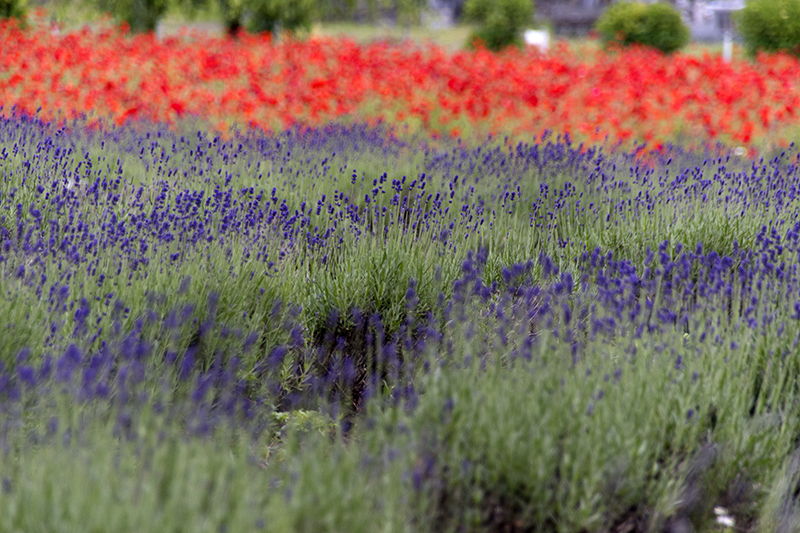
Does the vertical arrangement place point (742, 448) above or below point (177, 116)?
below

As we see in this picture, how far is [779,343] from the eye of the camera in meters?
2.63

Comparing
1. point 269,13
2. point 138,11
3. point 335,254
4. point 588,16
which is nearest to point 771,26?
point 269,13

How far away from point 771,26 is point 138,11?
12.1 metres

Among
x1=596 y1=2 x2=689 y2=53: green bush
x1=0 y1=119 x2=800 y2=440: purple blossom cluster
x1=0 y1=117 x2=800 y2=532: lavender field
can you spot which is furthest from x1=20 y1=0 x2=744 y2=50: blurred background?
x1=0 y1=117 x2=800 y2=532: lavender field

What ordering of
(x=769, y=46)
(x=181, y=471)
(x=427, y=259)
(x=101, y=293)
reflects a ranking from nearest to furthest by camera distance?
(x=181, y=471)
(x=101, y=293)
(x=427, y=259)
(x=769, y=46)

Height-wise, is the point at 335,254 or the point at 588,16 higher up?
the point at 588,16

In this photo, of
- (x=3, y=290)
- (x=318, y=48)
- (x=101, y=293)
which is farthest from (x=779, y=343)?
(x=318, y=48)

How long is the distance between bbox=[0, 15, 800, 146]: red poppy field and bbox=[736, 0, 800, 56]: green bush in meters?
2.86

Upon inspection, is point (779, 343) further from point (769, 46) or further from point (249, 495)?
point (769, 46)

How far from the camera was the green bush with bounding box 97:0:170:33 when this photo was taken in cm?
1456

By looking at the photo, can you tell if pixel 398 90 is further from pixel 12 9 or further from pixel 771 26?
pixel 771 26

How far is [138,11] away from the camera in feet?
47.8

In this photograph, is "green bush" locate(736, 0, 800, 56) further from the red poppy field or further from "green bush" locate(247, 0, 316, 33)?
"green bush" locate(247, 0, 316, 33)

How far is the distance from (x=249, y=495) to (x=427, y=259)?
215 centimetres
